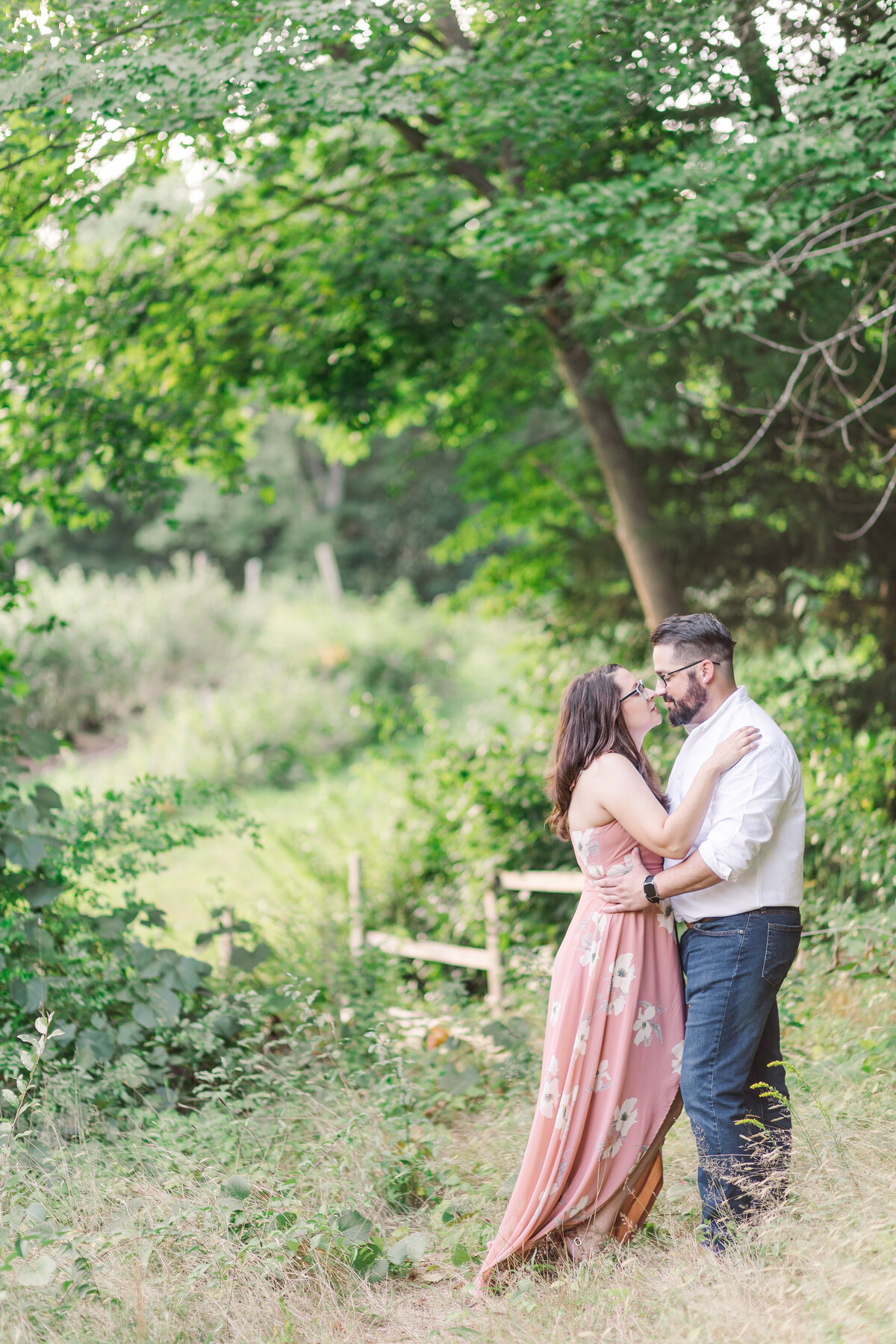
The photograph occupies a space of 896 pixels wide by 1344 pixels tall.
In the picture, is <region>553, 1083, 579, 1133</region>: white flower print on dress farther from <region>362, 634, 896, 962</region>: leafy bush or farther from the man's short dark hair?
<region>362, 634, 896, 962</region>: leafy bush

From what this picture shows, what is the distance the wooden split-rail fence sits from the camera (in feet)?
21.1

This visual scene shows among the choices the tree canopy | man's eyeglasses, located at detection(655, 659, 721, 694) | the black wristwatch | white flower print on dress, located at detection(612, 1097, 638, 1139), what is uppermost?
the tree canopy

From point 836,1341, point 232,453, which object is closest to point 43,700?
point 232,453

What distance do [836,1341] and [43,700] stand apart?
14.2 metres

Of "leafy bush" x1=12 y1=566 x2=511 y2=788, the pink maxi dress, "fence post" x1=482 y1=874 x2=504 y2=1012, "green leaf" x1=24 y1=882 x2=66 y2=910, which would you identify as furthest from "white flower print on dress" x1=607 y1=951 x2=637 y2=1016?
"leafy bush" x1=12 y1=566 x2=511 y2=788

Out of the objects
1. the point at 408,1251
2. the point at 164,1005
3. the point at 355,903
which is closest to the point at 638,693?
the point at 408,1251

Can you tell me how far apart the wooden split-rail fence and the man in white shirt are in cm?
310

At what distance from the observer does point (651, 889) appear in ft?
10.1

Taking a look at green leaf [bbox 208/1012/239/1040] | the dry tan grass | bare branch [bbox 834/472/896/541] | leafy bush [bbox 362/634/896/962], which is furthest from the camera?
leafy bush [bbox 362/634/896/962]

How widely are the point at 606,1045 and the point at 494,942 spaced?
3661 millimetres

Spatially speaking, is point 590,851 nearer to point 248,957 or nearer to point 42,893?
point 248,957

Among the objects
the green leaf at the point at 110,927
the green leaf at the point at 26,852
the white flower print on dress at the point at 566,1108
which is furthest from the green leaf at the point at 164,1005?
the white flower print on dress at the point at 566,1108

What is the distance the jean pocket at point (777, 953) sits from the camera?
117 inches

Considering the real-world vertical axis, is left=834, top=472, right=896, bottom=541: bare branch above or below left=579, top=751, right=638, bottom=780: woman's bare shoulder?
above
